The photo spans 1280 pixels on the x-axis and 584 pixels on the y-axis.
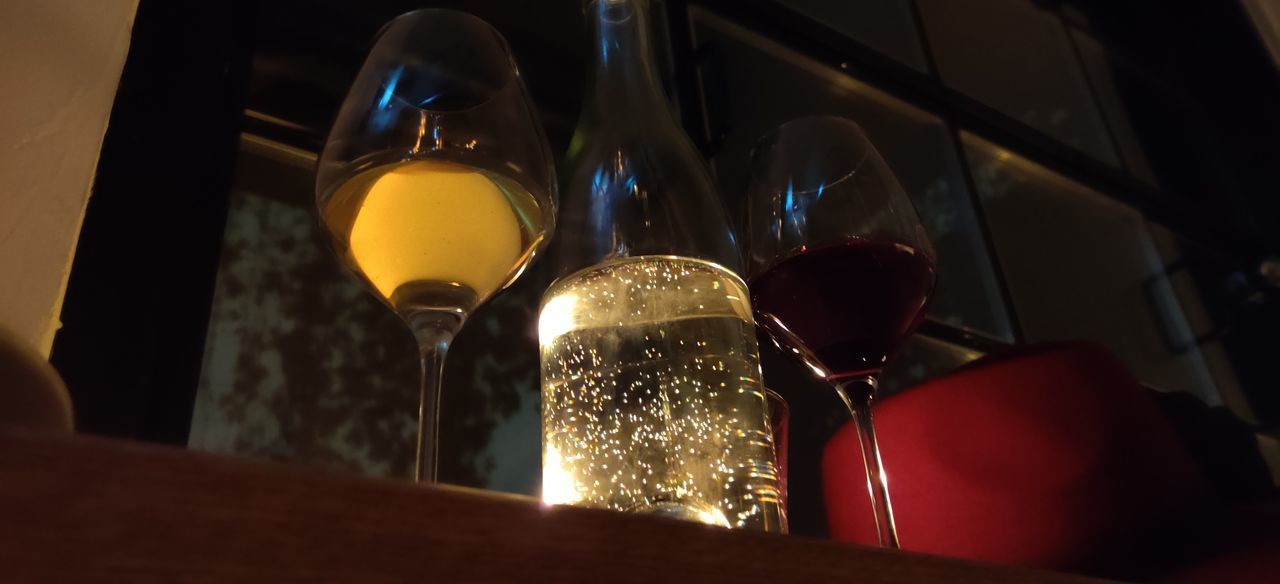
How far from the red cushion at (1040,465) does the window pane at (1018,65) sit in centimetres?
121

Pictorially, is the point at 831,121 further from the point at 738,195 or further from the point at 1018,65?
the point at 1018,65

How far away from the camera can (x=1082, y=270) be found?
176cm

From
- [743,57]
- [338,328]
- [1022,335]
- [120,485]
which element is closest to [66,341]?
[338,328]

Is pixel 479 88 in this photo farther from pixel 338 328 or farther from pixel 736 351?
pixel 338 328

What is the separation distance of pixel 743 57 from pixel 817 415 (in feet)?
1.90

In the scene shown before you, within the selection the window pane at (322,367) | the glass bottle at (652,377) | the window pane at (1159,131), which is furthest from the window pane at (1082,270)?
the glass bottle at (652,377)

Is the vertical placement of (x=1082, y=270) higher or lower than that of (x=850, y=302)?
higher

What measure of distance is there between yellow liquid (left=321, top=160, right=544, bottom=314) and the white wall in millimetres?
256

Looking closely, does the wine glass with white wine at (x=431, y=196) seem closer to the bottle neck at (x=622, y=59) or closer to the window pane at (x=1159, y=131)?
the bottle neck at (x=622, y=59)

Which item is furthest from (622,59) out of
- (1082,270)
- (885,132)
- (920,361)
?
(1082,270)

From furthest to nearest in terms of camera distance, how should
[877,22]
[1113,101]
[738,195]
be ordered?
[1113,101]
[877,22]
[738,195]

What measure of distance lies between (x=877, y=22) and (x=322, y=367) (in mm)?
1285

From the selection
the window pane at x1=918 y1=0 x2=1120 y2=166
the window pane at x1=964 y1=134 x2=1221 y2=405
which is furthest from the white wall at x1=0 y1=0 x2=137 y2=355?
the window pane at x1=918 y1=0 x2=1120 y2=166

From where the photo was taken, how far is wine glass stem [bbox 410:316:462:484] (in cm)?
39
